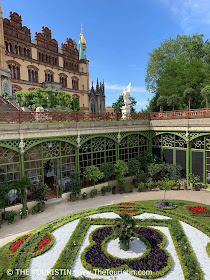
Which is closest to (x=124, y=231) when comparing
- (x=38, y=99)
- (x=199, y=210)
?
(x=199, y=210)

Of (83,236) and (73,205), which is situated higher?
(83,236)

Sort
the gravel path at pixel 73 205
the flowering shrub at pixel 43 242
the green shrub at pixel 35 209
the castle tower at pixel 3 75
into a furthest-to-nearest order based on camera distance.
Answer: the castle tower at pixel 3 75
the green shrub at pixel 35 209
the gravel path at pixel 73 205
the flowering shrub at pixel 43 242

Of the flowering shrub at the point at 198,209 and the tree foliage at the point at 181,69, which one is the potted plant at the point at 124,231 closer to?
the flowering shrub at the point at 198,209

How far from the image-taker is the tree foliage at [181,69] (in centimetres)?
3116

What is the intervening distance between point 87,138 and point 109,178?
3.80 metres

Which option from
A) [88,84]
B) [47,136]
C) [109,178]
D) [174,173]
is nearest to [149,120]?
[174,173]

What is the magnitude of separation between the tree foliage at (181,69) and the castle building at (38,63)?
15.9 metres

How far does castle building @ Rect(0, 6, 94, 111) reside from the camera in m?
35.7

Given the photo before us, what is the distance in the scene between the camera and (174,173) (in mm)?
16938

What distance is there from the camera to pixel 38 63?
1602 inches

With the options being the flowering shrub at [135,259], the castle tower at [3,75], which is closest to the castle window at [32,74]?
the castle tower at [3,75]

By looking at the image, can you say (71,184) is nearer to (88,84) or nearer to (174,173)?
(174,173)

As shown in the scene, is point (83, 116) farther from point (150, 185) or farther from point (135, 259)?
point (135, 259)

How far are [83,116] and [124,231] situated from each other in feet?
30.8
